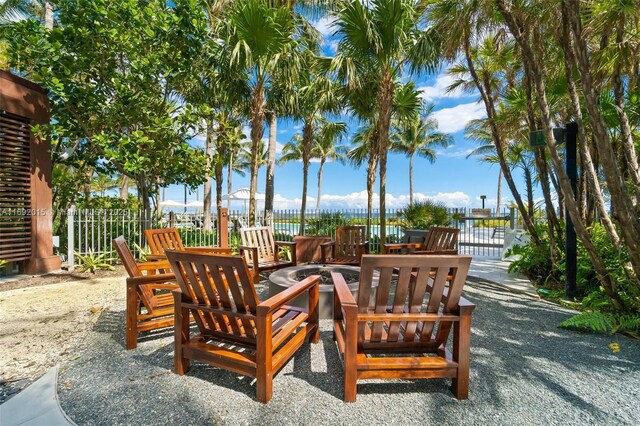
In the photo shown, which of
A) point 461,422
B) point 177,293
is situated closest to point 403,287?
point 461,422

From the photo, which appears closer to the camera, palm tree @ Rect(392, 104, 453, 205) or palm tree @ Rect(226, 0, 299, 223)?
palm tree @ Rect(226, 0, 299, 223)

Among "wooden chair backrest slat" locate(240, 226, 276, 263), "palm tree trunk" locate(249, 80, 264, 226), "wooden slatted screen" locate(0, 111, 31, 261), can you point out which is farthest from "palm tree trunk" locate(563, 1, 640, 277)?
"wooden slatted screen" locate(0, 111, 31, 261)

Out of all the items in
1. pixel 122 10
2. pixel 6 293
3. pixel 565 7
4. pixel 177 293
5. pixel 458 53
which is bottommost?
pixel 6 293

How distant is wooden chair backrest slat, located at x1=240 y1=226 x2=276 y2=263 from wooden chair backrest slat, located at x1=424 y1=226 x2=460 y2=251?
2829 millimetres

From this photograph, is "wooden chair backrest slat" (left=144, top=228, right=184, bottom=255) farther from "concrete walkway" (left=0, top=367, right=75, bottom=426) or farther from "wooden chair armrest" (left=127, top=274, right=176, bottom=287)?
"concrete walkway" (left=0, top=367, right=75, bottom=426)

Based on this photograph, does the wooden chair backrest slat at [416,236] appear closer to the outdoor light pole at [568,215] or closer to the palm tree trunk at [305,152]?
the outdoor light pole at [568,215]

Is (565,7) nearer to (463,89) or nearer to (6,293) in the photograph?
(463,89)

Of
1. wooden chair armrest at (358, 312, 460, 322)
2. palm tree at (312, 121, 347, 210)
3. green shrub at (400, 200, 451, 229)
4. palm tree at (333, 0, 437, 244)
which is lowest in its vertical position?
wooden chair armrest at (358, 312, 460, 322)

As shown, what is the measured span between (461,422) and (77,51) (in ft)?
27.6

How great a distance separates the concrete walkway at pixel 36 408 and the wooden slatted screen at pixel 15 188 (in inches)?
202

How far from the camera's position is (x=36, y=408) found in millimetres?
1901

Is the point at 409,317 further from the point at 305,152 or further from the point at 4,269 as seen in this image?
the point at 305,152

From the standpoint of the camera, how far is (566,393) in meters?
2.11

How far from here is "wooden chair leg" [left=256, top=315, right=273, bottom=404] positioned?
6.39ft
